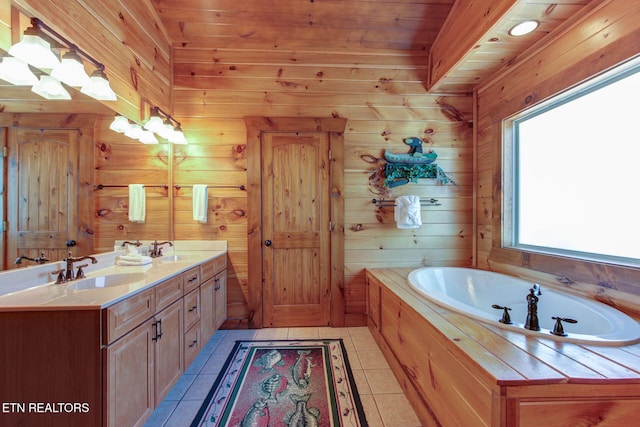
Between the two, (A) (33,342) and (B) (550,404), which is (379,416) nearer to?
(B) (550,404)

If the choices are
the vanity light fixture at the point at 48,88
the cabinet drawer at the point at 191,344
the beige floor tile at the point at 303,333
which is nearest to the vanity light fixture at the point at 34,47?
the vanity light fixture at the point at 48,88

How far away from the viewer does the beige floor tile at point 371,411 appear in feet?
4.44

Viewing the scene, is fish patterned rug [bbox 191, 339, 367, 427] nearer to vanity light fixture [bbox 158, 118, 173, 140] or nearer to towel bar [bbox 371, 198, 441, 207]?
towel bar [bbox 371, 198, 441, 207]

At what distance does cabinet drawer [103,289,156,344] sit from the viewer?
3.36 feet

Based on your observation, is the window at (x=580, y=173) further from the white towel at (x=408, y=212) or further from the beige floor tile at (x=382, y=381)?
the beige floor tile at (x=382, y=381)

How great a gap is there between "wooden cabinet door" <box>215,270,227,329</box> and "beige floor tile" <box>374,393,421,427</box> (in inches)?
57.7

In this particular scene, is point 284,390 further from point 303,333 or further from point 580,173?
point 580,173

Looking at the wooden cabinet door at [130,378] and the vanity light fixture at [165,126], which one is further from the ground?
the vanity light fixture at [165,126]

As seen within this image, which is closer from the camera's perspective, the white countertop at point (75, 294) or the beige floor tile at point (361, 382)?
Result: the white countertop at point (75, 294)

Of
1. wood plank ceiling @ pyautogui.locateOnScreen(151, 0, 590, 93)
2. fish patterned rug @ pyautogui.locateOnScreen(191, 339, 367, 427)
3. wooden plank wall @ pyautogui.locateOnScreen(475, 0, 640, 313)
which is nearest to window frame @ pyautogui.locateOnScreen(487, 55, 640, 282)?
wooden plank wall @ pyautogui.locateOnScreen(475, 0, 640, 313)

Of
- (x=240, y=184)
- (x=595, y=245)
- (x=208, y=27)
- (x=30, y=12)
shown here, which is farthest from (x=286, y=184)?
(x=595, y=245)

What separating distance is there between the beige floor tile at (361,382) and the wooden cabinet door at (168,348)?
46.3 inches

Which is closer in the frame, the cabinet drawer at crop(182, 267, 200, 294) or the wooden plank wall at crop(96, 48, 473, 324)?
the cabinet drawer at crop(182, 267, 200, 294)

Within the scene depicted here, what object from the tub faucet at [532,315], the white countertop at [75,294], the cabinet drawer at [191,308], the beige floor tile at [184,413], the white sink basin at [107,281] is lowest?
the beige floor tile at [184,413]
